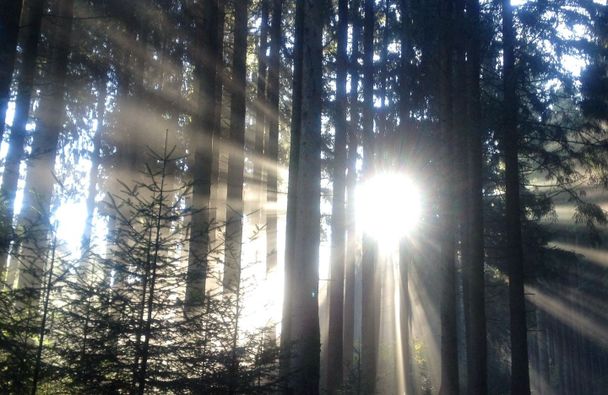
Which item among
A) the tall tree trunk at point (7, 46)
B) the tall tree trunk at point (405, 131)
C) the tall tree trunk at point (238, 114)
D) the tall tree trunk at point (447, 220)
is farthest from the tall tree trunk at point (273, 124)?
the tall tree trunk at point (7, 46)

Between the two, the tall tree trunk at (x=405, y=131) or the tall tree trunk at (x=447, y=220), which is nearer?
the tall tree trunk at (x=447, y=220)

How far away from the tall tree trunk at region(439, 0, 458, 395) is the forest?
0.21 ft

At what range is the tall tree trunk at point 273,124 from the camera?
16.0 m

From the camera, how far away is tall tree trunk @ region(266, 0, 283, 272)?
16.0 metres

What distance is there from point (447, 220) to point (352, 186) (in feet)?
20.1

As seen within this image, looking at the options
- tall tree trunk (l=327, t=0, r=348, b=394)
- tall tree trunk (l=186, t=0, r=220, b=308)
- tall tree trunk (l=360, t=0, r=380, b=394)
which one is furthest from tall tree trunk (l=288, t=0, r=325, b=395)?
tall tree trunk (l=360, t=0, r=380, b=394)

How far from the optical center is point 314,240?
32.3 ft

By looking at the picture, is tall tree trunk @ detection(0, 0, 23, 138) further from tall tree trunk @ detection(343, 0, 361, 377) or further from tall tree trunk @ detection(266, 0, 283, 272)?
tall tree trunk @ detection(343, 0, 361, 377)

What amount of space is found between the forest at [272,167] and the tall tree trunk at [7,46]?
0.11ft

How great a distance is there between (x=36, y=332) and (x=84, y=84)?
10.2 m

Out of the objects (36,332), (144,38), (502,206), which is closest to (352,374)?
(36,332)

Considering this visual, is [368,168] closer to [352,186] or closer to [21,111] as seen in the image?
[352,186]

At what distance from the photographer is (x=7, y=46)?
7688 mm

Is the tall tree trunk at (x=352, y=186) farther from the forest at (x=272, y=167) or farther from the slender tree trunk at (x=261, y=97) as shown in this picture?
the slender tree trunk at (x=261, y=97)
